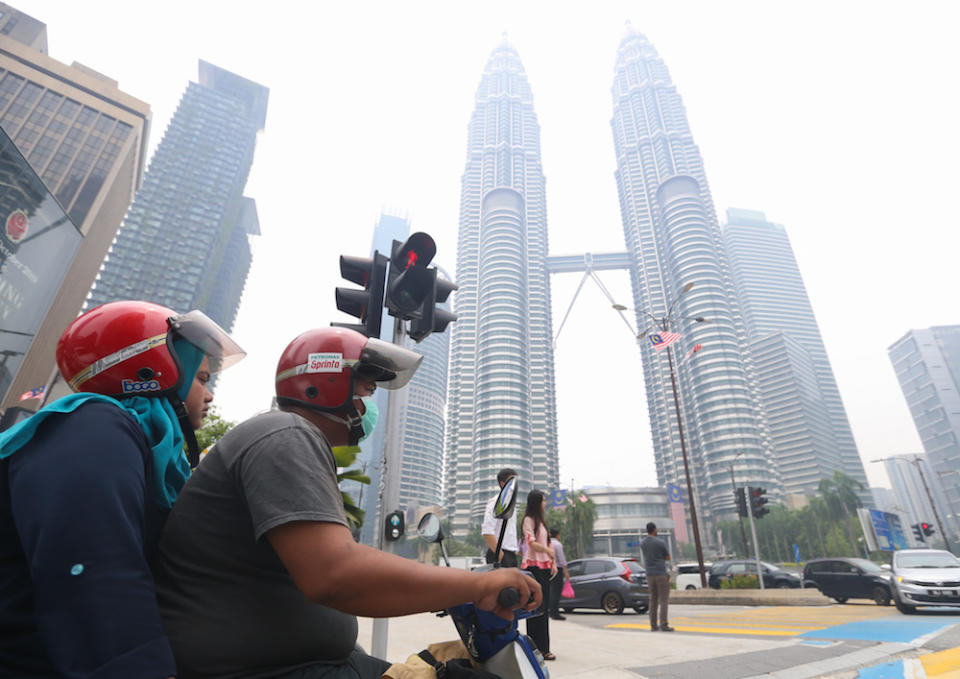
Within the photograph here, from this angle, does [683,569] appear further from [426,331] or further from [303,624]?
[303,624]

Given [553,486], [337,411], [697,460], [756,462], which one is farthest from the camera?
[553,486]

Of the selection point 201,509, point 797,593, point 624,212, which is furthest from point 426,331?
point 624,212

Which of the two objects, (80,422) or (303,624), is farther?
(303,624)

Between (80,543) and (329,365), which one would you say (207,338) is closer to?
(329,365)

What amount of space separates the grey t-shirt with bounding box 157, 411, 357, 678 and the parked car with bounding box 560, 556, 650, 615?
1180 cm

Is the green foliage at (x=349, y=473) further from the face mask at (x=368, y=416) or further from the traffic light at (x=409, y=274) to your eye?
the face mask at (x=368, y=416)

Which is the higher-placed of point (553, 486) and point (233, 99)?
point (233, 99)

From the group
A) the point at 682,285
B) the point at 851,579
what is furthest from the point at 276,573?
the point at 682,285

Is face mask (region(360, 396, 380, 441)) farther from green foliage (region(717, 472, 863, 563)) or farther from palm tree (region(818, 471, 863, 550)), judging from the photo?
palm tree (region(818, 471, 863, 550))

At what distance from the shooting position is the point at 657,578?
714 cm

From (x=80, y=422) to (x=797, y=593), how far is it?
16599mm

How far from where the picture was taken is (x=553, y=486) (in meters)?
113

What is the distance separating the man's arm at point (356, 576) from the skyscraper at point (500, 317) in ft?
312

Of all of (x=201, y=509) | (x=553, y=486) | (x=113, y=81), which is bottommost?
(x=201, y=509)
